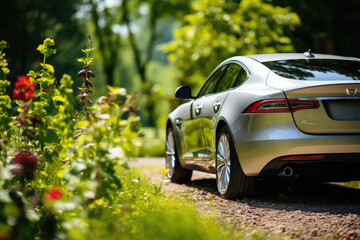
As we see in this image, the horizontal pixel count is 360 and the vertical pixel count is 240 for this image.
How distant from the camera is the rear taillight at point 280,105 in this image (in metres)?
4.87

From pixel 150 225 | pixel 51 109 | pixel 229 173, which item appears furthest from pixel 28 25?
pixel 150 225

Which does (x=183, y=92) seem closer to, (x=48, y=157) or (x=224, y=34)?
(x=48, y=157)

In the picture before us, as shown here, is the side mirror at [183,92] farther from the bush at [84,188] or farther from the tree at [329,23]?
the tree at [329,23]

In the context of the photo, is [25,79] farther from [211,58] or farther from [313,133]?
[211,58]

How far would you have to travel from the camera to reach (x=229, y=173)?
17.9ft

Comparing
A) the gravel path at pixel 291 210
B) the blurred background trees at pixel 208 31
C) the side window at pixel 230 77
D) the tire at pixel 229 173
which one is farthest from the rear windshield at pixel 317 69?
the blurred background trees at pixel 208 31

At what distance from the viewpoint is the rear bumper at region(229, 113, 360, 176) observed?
4.87 metres

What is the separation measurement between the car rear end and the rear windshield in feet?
0.37

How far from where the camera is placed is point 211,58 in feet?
48.8

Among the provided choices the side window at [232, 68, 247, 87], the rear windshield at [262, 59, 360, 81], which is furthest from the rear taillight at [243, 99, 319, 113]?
the side window at [232, 68, 247, 87]

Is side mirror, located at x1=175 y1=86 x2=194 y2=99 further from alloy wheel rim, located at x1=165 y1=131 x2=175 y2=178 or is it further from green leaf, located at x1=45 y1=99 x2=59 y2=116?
green leaf, located at x1=45 y1=99 x2=59 y2=116

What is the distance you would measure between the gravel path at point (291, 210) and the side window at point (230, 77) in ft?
4.36

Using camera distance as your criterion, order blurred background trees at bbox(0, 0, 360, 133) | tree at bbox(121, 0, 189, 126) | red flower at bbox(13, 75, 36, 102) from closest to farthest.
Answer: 1. red flower at bbox(13, 75, 36, 102)
2. blurred background trees at bbox(0, 0, 360, 133)
3. tree at bbox(121, 0, 189, 126)

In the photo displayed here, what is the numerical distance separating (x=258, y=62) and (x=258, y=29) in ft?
31.6
